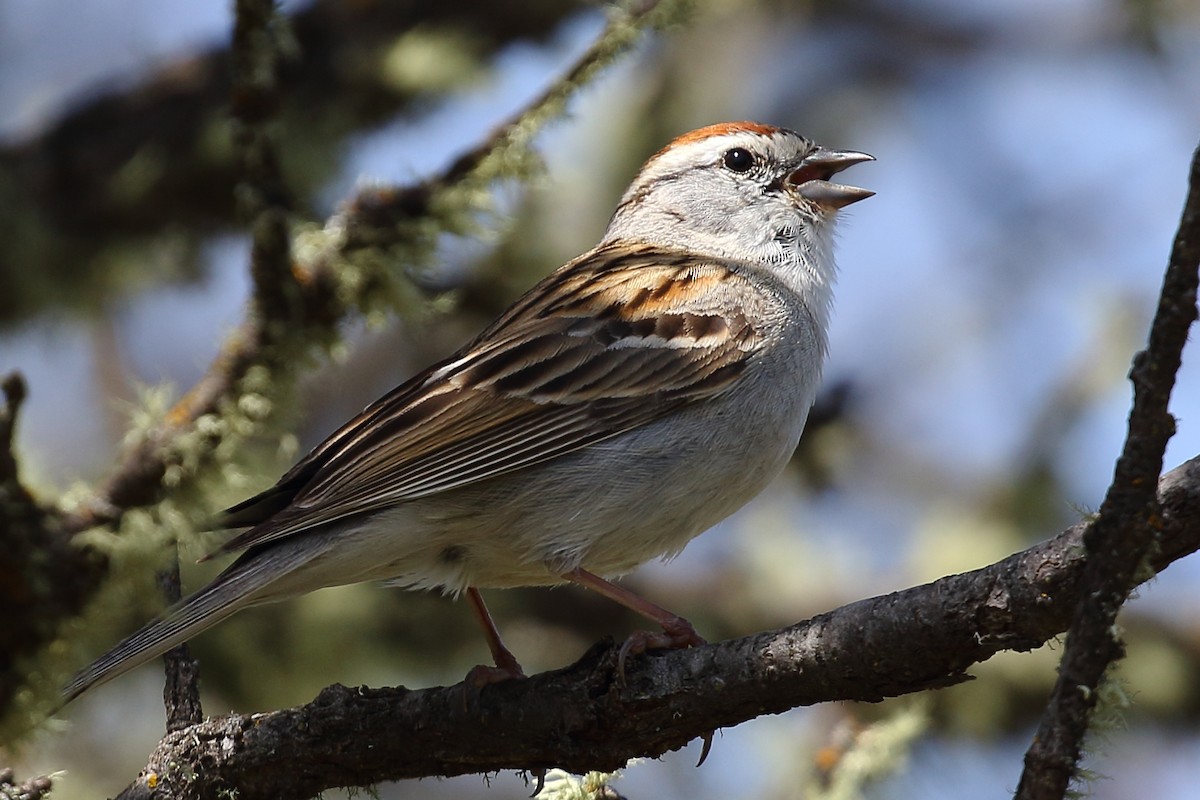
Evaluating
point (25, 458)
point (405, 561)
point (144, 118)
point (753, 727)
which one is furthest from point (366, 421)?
point (144, 118)

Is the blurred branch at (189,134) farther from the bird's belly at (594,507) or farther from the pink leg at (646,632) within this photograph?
the pink leg at (646,632)

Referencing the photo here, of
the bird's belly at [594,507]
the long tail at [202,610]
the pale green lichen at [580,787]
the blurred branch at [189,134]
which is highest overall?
the blurred branch at [189,134]

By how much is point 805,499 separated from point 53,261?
11.3 ft

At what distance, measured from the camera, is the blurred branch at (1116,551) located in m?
2.10

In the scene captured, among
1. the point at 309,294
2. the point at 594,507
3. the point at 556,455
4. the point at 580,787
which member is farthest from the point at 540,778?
the point at 309,294

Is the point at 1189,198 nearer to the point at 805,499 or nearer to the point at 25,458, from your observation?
the point at 25,458

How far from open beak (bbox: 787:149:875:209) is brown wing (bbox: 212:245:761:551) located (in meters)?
0.64

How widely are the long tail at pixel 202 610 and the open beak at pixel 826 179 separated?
2359 mm

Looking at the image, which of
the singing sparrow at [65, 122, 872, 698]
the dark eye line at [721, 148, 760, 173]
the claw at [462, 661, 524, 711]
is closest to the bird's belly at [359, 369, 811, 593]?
the singing sparrow at [65, 122, 872, 698]

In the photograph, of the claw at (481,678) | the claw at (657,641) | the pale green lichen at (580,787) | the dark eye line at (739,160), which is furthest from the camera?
the dark eye line at (739,160)

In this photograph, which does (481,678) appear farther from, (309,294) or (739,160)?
(739,160)

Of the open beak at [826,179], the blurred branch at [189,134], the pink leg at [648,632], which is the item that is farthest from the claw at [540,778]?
the blurred branch at [189,134]

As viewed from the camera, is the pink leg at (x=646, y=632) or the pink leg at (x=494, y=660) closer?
the pink leg at (x=646, y=632)

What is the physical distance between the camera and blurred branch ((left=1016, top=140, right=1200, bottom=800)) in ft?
6.90
